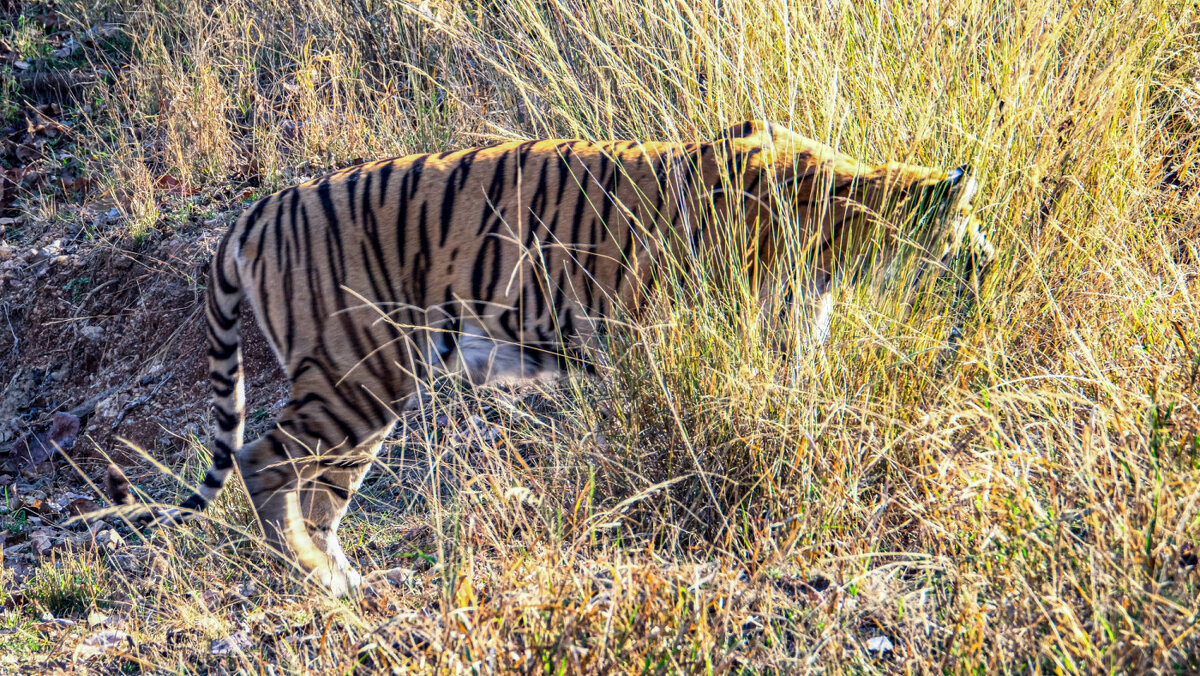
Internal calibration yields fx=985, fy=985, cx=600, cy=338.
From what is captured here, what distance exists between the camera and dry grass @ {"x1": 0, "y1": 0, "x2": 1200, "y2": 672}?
6.18 ft

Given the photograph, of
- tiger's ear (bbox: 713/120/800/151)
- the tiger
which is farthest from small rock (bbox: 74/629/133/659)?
A: tiger's ear (bbox: 713/120/800/151)

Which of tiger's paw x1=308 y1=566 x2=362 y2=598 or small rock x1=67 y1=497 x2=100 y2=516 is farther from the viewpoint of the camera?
small rock x1=67 y1=497 x2=100 y2=516

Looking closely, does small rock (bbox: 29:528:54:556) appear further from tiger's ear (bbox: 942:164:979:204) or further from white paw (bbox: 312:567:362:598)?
tiger's ear (bbox: 942:164:979:204)

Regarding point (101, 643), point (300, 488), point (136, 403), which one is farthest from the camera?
point (136, 403)

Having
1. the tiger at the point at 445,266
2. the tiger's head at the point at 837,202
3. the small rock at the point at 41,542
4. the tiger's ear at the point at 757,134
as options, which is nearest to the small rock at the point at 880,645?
the tiger's head at the point at 837,202

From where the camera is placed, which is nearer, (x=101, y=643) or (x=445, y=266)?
(x=101, y=643)

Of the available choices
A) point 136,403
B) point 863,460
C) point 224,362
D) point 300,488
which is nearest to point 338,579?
point 300,488

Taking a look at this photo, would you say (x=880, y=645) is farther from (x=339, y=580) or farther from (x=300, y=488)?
(x=300, y=488)

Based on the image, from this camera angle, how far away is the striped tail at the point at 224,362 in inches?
128

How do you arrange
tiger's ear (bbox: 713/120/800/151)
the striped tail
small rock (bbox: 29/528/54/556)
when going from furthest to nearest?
small rock (bbox: 29/528/54/556) < the striped tail < tiger's ear (bbox: 713/120/800/151)

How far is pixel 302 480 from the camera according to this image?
326 centimetres

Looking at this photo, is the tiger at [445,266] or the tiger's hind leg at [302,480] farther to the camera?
the tiger's hind leg at [302,480]

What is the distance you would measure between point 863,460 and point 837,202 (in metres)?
0.83

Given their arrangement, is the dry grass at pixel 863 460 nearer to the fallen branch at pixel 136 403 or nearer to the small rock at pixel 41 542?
the small rock at pixel 41 542
